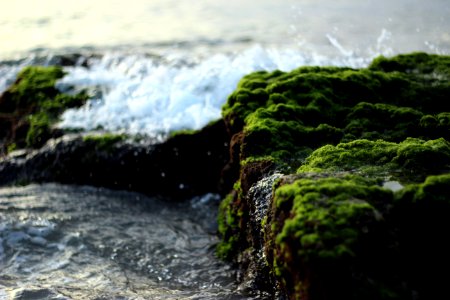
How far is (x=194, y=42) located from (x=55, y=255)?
30.7ft

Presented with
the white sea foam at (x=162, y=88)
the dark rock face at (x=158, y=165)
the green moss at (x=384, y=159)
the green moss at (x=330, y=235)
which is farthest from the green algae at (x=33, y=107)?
the green moss at (x=330, y=235)

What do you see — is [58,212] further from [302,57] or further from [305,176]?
[302,57]

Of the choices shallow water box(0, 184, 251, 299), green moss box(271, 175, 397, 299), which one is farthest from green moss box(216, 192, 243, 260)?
green moss box(271, 175, 397, 299)

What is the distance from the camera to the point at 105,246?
647 cm

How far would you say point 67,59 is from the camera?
1241 centimetres

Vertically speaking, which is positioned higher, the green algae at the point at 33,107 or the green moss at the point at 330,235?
the green moss at the point at 330,235

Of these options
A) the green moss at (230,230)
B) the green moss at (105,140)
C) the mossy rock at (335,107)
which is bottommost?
the green moss at (230,230)

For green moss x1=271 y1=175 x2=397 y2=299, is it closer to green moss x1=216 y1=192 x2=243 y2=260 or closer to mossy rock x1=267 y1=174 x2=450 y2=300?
mossy rock x1=267 y1=174 x2=450 y2=300

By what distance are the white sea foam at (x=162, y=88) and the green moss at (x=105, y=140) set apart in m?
0.25

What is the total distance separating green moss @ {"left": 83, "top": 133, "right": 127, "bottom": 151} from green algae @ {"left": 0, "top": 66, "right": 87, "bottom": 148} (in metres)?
0.86

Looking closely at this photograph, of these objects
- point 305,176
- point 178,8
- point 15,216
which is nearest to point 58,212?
point 15,216

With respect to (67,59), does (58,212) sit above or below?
below

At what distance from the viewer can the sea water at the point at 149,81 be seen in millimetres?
5852

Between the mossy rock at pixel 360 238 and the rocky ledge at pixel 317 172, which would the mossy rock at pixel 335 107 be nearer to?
the rocky ledge at pixel 317 172
